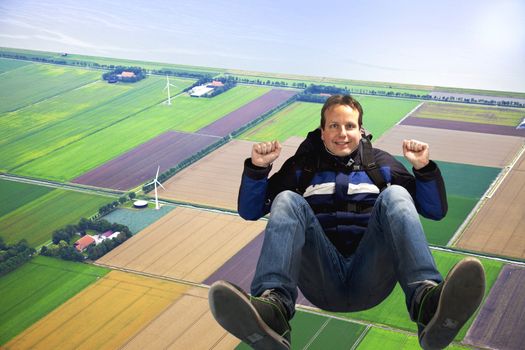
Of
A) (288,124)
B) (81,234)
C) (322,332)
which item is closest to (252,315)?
(322,332)

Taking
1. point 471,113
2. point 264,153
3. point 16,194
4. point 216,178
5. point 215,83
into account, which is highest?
point 264,153

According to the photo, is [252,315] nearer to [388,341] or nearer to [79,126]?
[388,341]

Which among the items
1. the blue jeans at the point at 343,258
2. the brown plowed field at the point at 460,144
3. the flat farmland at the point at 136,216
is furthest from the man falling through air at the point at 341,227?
the brown plowed field at the point at 460,144

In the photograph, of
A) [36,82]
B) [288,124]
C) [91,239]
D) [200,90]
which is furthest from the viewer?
[36,82]

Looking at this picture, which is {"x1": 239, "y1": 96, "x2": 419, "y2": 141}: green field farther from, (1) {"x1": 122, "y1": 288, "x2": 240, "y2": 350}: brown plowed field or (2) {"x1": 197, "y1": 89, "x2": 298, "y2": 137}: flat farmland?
(1) {"x1": 122, "y1": 288, "x2": 240, "y2": 350}: brown plowed field

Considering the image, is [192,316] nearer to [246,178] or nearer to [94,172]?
[94,172]

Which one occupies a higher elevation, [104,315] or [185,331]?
[185,331]
